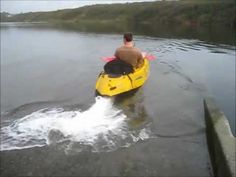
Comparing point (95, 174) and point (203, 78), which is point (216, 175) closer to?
point (95, 174)

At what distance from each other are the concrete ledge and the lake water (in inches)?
11.7

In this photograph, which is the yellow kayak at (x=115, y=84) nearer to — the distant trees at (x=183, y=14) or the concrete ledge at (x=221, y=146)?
the concrete ledge at (x=221, y=146)

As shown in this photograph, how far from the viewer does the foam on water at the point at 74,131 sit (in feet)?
31.1

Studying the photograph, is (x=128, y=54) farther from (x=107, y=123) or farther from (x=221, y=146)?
Answer: (x=221, y=146)

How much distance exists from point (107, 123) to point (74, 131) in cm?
115

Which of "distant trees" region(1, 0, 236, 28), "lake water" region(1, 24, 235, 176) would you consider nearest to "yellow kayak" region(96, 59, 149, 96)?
"lake water" region(1, 24, 235, 176)

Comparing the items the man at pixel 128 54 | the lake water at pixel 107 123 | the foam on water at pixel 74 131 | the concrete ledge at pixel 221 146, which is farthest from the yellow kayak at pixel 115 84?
the concrete ledge at pixel 221 146

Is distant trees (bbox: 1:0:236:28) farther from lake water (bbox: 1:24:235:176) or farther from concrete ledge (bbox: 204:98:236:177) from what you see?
concrete ledge (bbox: 204:98:236:177)

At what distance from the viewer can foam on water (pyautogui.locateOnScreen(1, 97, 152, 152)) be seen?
9.48m

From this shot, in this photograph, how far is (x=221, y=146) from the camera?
7.57m

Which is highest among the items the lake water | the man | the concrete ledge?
the man

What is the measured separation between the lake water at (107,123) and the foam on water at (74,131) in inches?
1.1

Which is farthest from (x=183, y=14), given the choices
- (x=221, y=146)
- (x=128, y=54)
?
(x=221, y=146)

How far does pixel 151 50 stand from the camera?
28.4m
